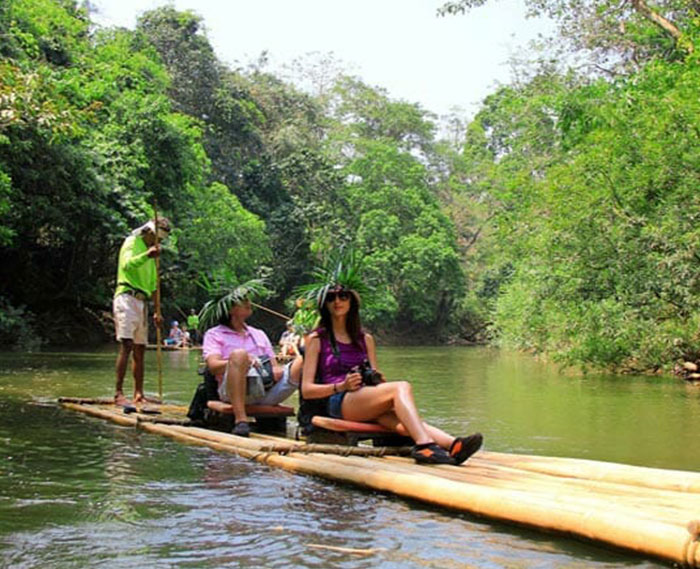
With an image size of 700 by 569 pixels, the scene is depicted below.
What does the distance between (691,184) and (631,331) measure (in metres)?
2.50

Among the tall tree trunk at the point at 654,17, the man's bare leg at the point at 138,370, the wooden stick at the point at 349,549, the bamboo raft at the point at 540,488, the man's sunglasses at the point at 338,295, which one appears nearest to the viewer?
the bamboo raft at the point at 540,488

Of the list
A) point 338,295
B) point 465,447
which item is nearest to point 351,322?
point 338,295

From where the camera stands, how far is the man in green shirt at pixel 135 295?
8.43m

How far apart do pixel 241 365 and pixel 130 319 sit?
2.19m

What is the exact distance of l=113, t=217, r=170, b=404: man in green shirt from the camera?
332 inches

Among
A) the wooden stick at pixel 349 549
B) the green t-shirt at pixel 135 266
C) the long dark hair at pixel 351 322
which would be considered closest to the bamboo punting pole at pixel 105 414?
the green t-shirt at pixel 135 266

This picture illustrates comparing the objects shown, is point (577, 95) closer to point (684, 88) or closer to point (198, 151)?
point (684, 88)

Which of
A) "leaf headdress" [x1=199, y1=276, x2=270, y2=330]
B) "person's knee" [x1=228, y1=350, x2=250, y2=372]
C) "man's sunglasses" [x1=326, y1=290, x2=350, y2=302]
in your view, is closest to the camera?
"man's sunglasses" [x1=326, y1=290, x2=350, y2=302]

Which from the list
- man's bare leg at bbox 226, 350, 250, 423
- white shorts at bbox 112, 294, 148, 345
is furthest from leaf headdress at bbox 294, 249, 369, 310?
white shorts at bbox 112, 294, 148, 345

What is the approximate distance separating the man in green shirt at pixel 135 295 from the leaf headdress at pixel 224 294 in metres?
1.41

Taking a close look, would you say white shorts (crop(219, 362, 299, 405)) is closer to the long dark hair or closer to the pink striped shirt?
the pink striped shirt

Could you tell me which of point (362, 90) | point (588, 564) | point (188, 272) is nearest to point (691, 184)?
point (588, 564)

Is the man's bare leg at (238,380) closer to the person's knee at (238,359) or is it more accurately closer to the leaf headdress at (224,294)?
the person's knee at (238,359)

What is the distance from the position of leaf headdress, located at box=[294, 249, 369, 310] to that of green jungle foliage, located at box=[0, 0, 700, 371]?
0.48m
